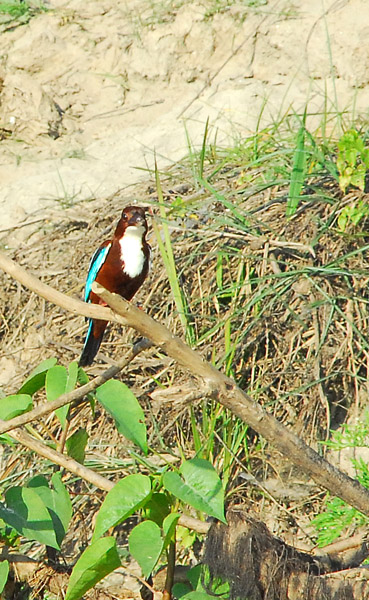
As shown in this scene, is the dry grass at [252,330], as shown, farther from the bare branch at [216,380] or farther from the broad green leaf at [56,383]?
the bare branch at [216,380]

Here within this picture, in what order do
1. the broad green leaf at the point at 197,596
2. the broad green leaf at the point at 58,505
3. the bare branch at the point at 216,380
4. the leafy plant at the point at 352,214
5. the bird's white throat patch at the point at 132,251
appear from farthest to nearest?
the leafy plant at the point at 352,214, the bird's white throat patch at the point at 132,251, the broad green leaf at the point at 58,505, the broad green leaf at the point at 197,596, the bare branch at the point at 216,380

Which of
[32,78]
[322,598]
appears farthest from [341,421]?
Answer: [32,78]

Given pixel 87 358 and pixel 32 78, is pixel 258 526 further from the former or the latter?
pixel 32 78

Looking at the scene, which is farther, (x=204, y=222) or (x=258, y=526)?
(x=204, y=222)

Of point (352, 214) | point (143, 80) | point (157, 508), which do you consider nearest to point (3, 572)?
point (157, 508)

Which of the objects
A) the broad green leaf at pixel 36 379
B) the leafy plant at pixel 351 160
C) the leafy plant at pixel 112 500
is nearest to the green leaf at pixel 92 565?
the leafy plant at pixel 112 500

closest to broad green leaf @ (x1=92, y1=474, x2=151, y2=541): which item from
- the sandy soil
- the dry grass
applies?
the dry grass

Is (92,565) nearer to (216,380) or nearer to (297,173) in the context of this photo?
(216,380)
